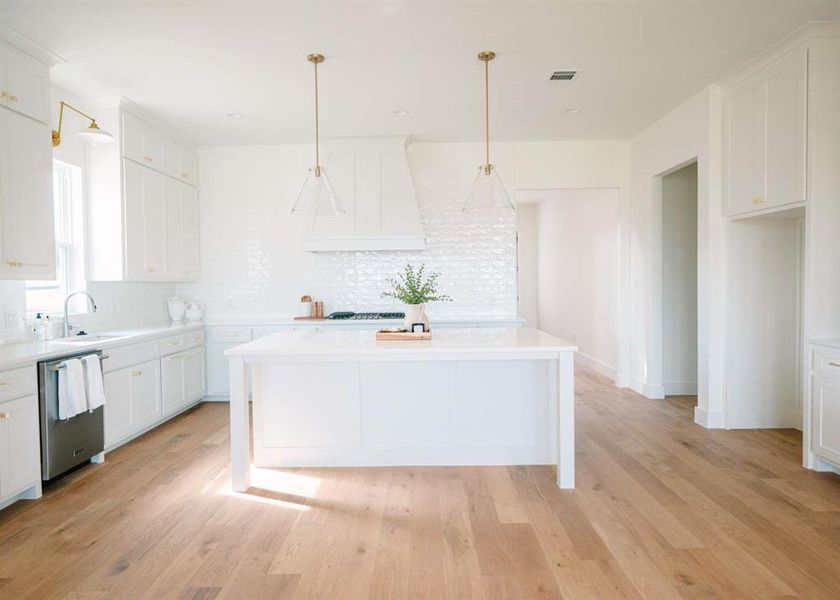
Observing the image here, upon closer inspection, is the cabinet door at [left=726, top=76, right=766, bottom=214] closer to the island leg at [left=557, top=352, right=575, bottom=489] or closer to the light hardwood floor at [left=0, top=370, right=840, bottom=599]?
the light hardwood floor at [left=0, top=370, right=840, bottom=599]

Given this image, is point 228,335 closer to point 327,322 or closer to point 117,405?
point 327,322

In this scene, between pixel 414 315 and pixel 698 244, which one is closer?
pixel 414 315

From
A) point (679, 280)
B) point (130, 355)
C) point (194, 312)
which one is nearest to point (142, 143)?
point (194, 312)

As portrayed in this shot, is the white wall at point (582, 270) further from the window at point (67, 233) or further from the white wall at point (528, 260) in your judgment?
the window at point (67, 233)

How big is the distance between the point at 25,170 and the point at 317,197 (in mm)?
1906

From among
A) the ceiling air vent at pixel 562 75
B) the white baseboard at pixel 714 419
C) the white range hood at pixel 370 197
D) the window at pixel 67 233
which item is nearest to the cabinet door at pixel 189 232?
the window at pixel 67 233

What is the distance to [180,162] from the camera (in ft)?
19.0

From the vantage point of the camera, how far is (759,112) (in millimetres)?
4086

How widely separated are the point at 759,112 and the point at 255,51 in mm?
3676

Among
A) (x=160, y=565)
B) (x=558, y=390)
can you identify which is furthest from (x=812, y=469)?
(x=160, y=565)

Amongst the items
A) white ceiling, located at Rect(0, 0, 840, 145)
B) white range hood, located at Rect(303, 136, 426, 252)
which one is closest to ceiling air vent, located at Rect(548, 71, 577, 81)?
white ceiling, located at Rect(0, 0, 840, 145)

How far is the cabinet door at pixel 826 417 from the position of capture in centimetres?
333

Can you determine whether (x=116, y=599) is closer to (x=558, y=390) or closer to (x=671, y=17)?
(x=558, y=390)

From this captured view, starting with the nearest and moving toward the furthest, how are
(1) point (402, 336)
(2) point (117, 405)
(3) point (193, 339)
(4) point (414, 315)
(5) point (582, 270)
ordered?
(1) point (402, 336)
(4) point (414, 315)
(2) point (117, 405)
(3) point (193, 339)
(5) point (582, 270)
